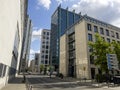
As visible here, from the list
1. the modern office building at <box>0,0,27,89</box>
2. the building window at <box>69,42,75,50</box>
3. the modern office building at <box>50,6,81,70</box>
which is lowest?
the modern office building at <box>0,0,27,89</box>

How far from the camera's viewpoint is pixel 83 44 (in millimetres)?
46750

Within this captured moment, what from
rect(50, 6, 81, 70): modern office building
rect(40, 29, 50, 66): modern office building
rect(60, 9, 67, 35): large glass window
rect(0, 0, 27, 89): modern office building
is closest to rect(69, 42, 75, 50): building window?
rect(0, 0, 27, 89): modern office building

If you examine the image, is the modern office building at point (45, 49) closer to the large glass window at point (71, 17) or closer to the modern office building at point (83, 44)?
the large glass window at point (71, 17)

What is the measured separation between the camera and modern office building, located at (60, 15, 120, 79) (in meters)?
44.3

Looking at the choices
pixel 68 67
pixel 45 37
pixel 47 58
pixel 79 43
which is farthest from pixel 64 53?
pixel 45 37

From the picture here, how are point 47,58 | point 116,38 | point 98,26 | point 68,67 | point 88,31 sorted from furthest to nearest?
point 47,58 < point 68,67 < point 116,38 < point 98,26 < point 88,31

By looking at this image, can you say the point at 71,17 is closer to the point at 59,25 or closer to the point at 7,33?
the point at 59,25

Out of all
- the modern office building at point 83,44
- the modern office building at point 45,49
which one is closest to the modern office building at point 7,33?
the modern office building at point 83,44

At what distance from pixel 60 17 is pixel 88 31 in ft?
165

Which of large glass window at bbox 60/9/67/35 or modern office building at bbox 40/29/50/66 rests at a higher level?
large glass window at bbox 60/9/67/35

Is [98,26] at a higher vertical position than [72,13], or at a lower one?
lower

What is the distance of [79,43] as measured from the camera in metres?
49.5

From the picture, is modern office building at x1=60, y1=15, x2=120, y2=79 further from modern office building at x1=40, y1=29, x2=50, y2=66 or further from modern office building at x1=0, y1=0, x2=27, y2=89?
modern office building at x1=40, y1=29, x2=50, y2=66

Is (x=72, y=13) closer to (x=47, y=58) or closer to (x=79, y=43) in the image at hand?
(x=47, y=58)
